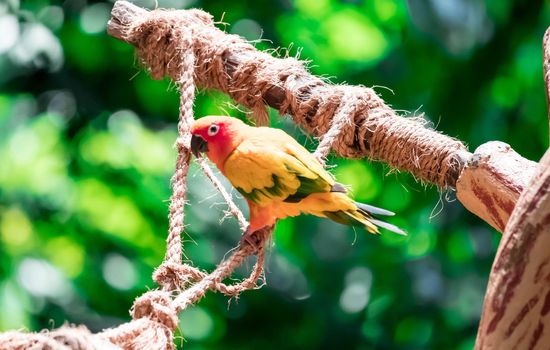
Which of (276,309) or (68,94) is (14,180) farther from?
(276,309)

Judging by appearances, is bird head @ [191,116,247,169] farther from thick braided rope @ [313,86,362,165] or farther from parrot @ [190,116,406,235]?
thick braided rope @ [313,86,362,165]

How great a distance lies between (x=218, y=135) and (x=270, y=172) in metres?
0.07

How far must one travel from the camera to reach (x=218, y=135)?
0.81 meters

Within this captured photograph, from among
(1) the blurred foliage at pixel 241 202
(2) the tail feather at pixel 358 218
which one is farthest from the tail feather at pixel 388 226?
(1) the blurred foliage at pixel 241 202

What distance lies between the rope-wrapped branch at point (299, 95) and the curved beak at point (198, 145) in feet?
0.70

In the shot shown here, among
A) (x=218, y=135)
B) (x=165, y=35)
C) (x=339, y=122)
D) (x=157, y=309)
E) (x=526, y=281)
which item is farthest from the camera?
(x=165, y=35)

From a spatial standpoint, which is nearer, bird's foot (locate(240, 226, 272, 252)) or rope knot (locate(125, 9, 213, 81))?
bird's foot (locate(240, 226, 272, 252))

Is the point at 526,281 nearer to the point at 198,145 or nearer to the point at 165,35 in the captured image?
the point at 198,145

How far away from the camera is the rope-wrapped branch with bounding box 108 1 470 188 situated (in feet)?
3.25

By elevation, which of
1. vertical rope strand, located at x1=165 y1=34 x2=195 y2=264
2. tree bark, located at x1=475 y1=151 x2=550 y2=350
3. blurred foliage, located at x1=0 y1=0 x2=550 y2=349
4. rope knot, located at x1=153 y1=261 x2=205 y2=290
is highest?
tree bark, located at x1=475 y1=151 x2=550 y2=350

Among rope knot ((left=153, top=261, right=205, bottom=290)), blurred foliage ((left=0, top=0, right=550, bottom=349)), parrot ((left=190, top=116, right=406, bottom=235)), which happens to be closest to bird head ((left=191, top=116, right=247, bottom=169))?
parrot ((left=190, top=116, right=406, bottom=235))

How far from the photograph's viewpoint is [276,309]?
1.73 meters

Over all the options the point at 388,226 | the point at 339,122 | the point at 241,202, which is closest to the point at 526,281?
the point at 388,226

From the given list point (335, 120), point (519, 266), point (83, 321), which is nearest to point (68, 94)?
point (83, 321)
